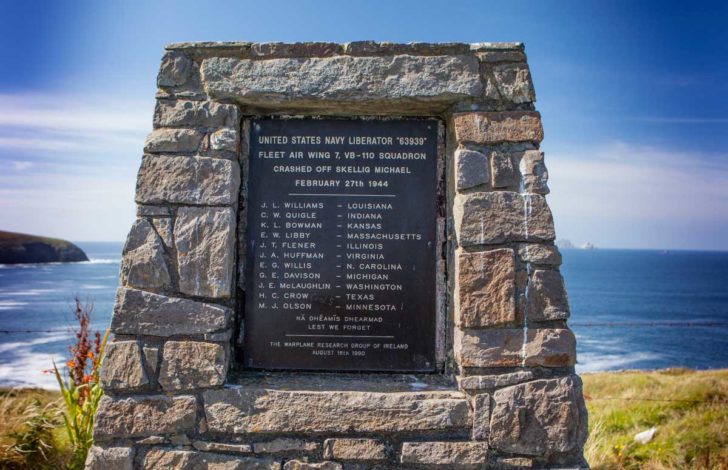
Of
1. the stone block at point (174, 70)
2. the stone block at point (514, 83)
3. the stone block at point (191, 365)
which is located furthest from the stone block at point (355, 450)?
the stone block at point (174, 70)

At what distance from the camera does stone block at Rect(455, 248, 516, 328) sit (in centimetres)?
282

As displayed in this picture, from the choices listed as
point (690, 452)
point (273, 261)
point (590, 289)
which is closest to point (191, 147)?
point (273, 261)

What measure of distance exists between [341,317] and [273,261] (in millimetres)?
534

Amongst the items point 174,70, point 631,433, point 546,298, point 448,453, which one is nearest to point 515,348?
point 546,298

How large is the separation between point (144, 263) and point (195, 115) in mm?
905

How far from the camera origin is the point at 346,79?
9.78ft

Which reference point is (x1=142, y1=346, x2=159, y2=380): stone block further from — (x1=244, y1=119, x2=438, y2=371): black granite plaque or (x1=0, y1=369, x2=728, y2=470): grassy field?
(x1=0, y1=369, x2=728, y2=470): grassy field

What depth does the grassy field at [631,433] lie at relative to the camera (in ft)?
14.5

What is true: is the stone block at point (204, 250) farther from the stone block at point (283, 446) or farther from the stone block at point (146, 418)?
the stone block at point (283, 446)

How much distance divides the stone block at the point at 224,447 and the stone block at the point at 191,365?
1.00ft

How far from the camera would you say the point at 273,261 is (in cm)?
310

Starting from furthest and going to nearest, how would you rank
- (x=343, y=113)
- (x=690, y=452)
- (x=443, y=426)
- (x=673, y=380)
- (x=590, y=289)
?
1. (x=590, y=289)
2. (x=673, y=380)
3. (x=690, y=452)
4. (x=343, y=113)
5. (x=443, y=426)

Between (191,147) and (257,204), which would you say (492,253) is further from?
(191,147)

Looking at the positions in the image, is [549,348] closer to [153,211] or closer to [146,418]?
[146,418]
